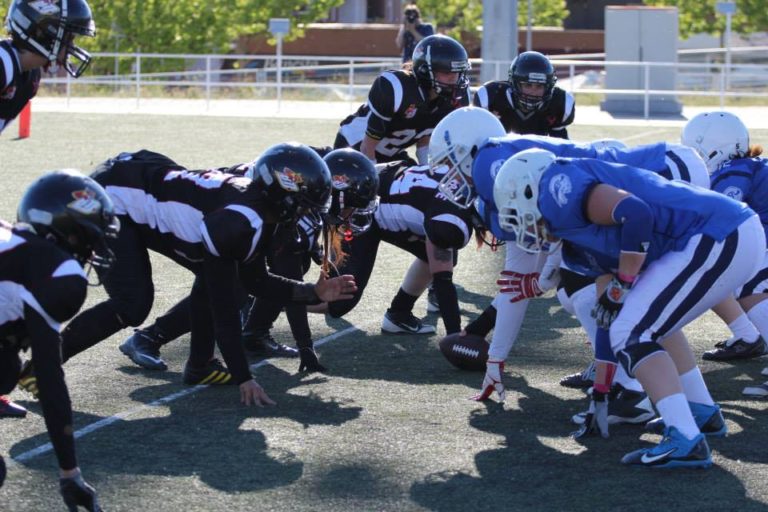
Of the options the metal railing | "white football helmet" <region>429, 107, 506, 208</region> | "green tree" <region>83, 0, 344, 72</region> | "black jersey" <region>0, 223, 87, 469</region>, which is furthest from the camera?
"green tree" <region>83, 0, 344, 72</region>

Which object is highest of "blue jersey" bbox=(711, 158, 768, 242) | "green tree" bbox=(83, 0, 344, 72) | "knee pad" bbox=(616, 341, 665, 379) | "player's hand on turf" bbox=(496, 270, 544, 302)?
"green tree" bbox=(83, 0, 344, 72)

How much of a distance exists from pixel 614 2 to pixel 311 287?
1530 inches

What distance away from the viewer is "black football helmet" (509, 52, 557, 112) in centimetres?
712

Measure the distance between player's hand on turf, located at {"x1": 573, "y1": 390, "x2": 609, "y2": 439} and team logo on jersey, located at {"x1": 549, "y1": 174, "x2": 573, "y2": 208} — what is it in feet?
2.88

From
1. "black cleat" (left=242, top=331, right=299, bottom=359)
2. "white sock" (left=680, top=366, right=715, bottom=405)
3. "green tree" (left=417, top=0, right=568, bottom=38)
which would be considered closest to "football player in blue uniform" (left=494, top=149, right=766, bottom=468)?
"white sock" (left=680, top=366, right=715, bottom=405)

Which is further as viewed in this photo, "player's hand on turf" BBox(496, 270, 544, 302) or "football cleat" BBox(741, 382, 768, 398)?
"football cleat" BBox(741, 382, 768, 398)

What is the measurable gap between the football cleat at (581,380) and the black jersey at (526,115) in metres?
2.25

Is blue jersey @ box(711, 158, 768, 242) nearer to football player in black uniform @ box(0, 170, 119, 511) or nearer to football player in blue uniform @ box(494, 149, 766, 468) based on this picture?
football player in blue uniform @ box(494, 149, 766, 468)

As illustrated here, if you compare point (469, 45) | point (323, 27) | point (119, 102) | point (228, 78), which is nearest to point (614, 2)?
point (469, 45)

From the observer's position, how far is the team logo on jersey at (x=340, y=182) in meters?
5.80

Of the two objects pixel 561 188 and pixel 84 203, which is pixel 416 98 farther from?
pixel 84 203

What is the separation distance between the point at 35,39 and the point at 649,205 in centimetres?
303

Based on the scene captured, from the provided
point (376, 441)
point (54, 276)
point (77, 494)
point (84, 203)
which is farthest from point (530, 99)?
point (77, 494)

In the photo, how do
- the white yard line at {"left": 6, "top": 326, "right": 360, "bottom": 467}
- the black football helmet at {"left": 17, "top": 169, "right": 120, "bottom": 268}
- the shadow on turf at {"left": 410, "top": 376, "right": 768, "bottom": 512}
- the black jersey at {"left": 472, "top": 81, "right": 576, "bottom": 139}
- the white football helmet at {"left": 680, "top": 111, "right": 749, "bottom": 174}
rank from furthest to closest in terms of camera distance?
the black jersey at {"left": 472, "top": 81, "right": 576, "bottom": 139} → the white football helmet at {"left": 680, "top": 111, "right": 749, "bottom": 174} → the white yard line at {"left": 6, "top": 326, "right": 360, "bottom": 467} → the shadow on turf at {"left": 410, "top": 376, "right": 768, "bottom": 512} → the black football helmet at {"left": 17, "top": 169, "right": 120, "bottom": 268}
